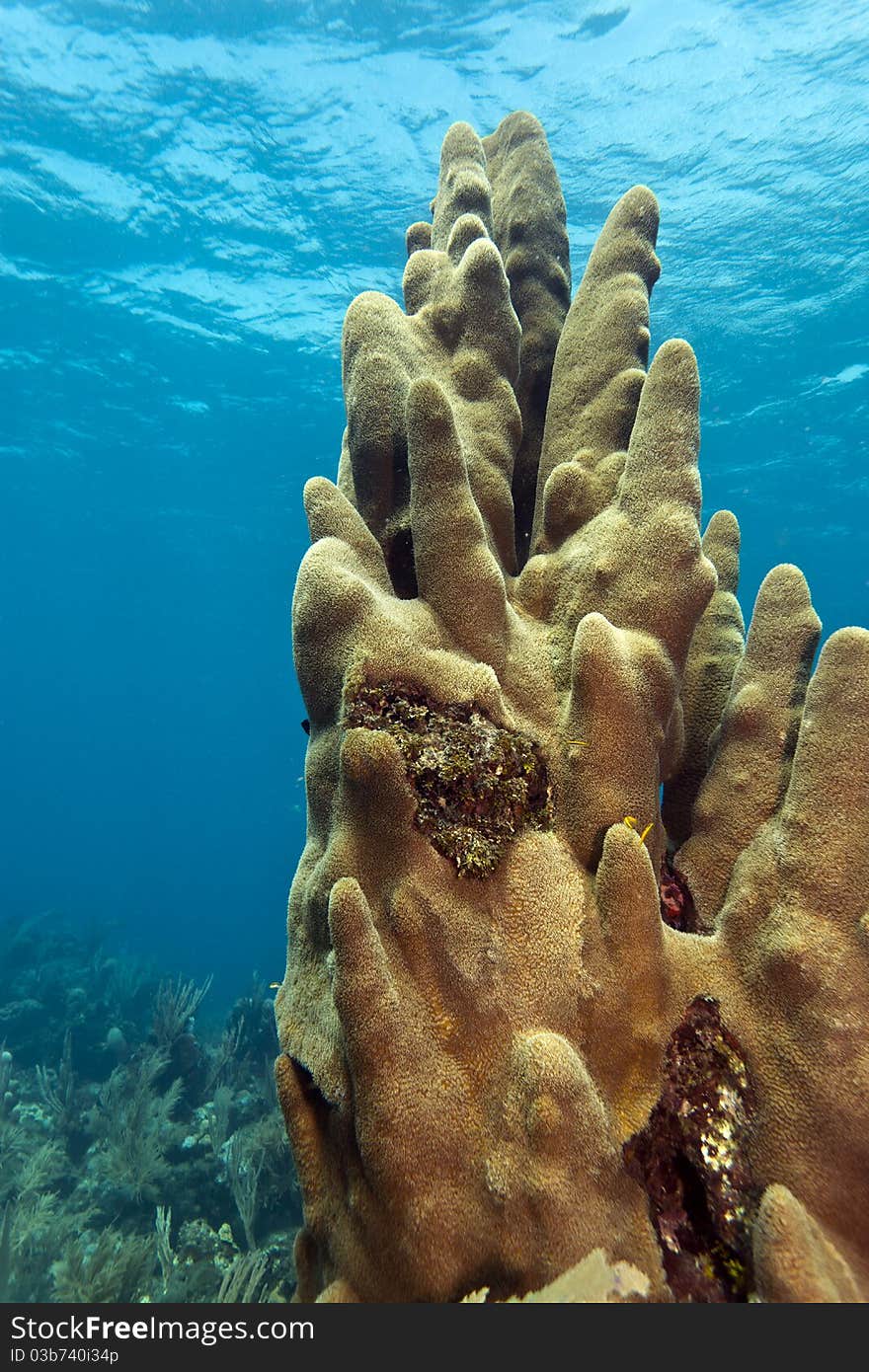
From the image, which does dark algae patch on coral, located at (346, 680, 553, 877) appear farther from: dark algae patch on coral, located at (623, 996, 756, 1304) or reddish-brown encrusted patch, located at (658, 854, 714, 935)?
dark algae patch on coral, located at (623, 996, 756, 1304)

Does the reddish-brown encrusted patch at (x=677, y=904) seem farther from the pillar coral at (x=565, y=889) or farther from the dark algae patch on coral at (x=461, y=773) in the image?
the dark algae patch on coral at (x=461, y=773)

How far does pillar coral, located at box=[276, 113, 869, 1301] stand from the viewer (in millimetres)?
1664

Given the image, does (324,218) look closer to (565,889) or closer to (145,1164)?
(145,1164)

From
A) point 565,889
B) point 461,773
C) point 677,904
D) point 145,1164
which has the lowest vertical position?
point 145,1164

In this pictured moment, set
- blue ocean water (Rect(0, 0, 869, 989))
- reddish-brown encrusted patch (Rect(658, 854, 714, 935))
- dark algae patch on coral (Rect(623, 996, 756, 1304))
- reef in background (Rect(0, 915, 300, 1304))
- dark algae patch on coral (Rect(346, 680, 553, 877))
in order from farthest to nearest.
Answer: blue ocean water (Rect(0, 0, 869, 989))
reef in background (Rect(0, 915, 300, 1304))
reddish-brown encrusted patch (Rect(658, 854, 714, 935))
dark algae patch on coral (Rect(346, 680, 553, 877))
dark algae patch on coral (Rect(623, 996, 756, 1304))

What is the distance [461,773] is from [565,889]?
0.45m

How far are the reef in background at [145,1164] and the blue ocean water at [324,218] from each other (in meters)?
10.5

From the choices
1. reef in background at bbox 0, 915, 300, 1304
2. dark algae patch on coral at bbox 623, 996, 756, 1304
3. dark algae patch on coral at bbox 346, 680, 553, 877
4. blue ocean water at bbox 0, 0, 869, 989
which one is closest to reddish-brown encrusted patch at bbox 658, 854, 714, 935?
dark algae patch on coral at bbox 623, 996, 756, 1304

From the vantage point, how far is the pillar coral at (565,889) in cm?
166

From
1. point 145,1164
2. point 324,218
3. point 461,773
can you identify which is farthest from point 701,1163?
point 324,218

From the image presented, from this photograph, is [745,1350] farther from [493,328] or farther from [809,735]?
[493,328]

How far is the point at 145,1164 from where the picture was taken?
24.2 ft

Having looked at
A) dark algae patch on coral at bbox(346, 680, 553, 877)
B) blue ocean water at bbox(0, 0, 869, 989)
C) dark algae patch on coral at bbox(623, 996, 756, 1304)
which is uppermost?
blue ocean water at bbox(0, 0, 869, 989)

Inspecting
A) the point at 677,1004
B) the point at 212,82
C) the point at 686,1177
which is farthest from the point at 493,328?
the point at 212,82
